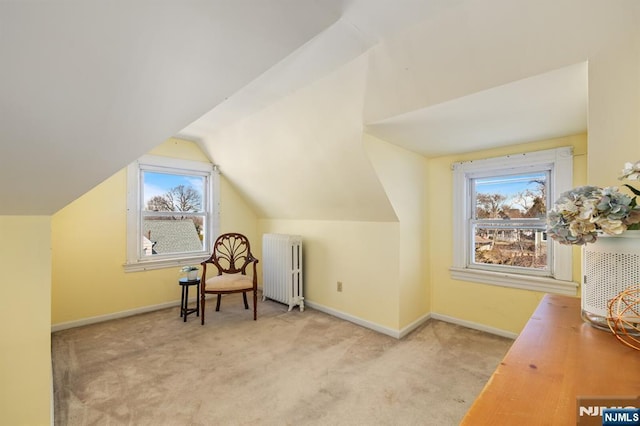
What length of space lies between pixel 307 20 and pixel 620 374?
1.35 meters

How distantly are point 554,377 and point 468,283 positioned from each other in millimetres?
2353

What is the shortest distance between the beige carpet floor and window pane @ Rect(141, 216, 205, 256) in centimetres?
91

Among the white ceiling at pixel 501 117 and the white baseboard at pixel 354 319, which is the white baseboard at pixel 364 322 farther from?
the white ceiling at pixel 501 117

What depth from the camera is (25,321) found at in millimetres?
1396

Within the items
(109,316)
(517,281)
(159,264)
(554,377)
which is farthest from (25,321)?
(517,281)

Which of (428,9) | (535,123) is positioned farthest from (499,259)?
(428,9)

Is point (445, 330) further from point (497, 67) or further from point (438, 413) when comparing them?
point (497, 67)

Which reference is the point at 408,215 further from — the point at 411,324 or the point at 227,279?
the point at 227,279

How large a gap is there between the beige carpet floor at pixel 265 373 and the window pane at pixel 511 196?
122 cm

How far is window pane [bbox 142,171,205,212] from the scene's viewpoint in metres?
3.43

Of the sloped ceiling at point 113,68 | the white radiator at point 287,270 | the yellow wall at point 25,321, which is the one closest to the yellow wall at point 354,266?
the white radiator at point 287,270

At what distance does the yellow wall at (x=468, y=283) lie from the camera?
2.35 meters

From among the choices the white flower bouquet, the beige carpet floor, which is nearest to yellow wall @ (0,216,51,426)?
the beige carpet floor

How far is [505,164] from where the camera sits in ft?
8.50
